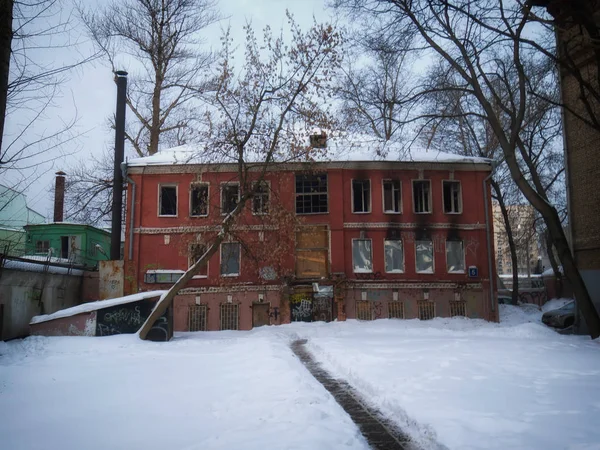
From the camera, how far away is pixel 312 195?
1001 inches

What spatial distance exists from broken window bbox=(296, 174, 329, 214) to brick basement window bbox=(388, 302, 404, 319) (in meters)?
5.99

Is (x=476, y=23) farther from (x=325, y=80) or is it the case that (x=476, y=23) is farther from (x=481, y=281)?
(x=481, y=281)

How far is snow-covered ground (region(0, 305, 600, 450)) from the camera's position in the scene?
533cm

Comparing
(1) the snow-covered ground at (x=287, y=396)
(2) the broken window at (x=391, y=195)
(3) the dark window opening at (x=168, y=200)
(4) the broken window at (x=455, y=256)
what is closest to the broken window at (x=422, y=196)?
(2) the broken window at (x=391, y=195)

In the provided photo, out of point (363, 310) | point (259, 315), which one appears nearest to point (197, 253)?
point (259, 315)

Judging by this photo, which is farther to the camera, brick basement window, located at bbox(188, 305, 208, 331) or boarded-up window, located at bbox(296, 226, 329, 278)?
boarded-up window, located at bbox(296, 226, 329, 278)

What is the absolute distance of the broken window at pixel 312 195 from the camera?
25.3 metres

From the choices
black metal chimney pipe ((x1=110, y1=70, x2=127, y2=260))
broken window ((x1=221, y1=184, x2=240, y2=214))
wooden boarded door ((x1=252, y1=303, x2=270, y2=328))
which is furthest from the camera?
black metal chimney pipe ((x1=110, y1=70, x2=127, y2=260))

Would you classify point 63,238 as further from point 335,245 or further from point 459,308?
point 459,308

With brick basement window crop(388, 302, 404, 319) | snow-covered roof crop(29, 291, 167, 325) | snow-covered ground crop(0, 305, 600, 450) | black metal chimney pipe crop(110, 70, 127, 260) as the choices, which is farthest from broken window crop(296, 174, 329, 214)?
snow-covered ground crop(0, 305, 600, 450)

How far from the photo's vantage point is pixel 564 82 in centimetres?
2050

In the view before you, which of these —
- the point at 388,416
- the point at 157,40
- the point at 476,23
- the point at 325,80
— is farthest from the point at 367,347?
the point at 157,40

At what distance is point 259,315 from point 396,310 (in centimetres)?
699

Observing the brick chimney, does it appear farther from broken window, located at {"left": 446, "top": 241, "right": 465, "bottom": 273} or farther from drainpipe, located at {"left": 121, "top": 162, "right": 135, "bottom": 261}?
broken window, located at {"left": 446, "top": 241, "right": 465, "bottom": 273}
